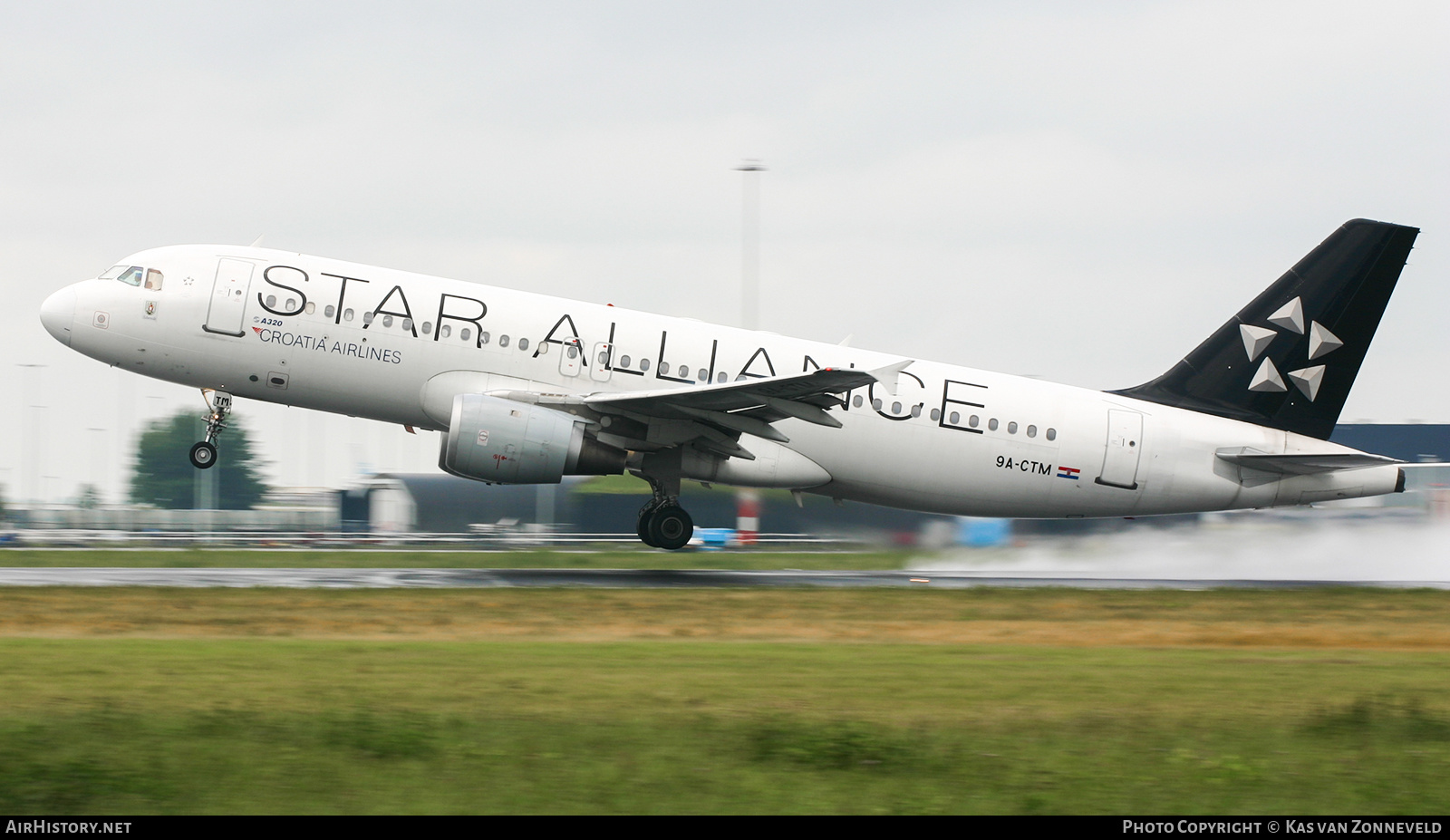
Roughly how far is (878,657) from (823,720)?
4.08 metres

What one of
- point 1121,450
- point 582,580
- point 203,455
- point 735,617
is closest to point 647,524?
point 582,580

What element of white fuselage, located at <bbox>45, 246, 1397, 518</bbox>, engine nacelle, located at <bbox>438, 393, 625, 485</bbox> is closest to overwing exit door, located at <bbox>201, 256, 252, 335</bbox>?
white fuselage, located at <bbox>45, 246, 1397, 518</bbox>

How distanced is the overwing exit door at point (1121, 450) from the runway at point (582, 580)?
79.1 inches

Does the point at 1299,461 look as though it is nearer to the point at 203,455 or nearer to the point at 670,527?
the point at 670,527

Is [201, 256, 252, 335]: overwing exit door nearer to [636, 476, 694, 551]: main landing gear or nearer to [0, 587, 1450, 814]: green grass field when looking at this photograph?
[0, 587, 1450, 814]: green grass field

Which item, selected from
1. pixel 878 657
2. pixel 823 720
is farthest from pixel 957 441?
pixel 823 720

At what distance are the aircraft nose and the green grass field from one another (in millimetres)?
7445

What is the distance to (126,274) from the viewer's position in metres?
24.3

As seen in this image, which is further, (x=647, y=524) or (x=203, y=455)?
(x=647, y=524)

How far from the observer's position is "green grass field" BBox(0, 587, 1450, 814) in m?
8.70

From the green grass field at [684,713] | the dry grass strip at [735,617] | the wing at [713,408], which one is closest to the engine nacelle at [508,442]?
the wing at [713,408]

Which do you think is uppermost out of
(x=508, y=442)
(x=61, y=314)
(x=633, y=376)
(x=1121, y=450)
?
(x=61, y=314)

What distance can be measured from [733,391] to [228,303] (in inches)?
355
